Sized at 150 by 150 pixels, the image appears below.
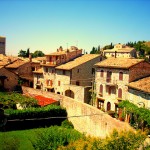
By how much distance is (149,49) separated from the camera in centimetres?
9231

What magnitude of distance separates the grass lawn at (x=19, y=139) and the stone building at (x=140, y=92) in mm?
14283

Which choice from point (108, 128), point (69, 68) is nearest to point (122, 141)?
point (108, 128)

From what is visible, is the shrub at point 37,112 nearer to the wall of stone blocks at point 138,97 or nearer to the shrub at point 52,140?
the shrub at point 52,140

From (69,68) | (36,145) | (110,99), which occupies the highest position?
(69,68)

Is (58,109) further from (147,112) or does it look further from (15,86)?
(15,86)

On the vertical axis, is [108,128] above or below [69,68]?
below

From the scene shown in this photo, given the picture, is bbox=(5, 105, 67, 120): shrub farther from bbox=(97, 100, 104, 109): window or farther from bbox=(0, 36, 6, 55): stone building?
bbox=(0, 36, 6, 55): stone building

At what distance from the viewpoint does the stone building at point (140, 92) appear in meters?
33.2

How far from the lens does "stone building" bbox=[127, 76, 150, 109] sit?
109 feet

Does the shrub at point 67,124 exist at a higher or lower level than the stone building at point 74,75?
lower

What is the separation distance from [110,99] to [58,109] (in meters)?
8.74

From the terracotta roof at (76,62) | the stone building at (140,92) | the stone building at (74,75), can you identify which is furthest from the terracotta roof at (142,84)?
the terracotta roof at (76,62)

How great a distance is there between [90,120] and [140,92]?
25.0 feet

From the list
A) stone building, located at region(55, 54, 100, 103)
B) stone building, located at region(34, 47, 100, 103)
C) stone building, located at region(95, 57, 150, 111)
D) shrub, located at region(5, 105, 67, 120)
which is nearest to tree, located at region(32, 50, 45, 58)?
stone building, located at region(34, 47, 100, 103)
